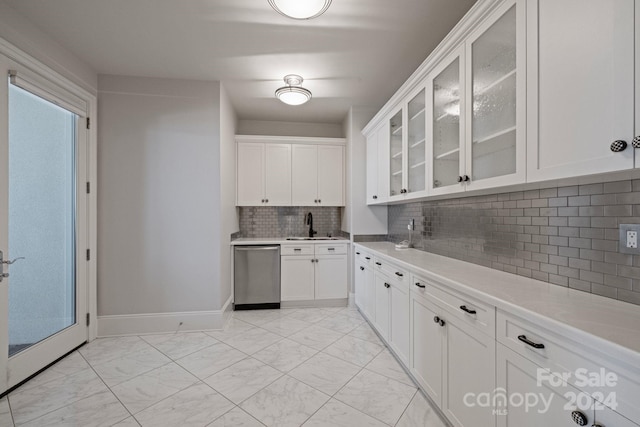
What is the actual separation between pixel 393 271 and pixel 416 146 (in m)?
1.13

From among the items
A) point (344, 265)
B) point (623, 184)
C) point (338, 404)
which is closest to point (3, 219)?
point (338, 404)

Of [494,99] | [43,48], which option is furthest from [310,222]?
[43,48]

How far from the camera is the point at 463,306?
1414 millimetres

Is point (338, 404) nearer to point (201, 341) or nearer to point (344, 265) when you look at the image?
point (201, 341)

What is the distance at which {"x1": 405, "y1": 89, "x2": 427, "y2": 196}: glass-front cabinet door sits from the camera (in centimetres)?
A: 236

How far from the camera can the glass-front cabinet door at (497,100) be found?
4.36ft

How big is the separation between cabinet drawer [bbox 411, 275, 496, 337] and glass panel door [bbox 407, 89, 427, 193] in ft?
2.94

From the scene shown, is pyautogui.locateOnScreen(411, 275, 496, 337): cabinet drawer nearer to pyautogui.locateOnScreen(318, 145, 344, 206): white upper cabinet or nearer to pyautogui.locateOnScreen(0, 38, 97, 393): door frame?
pyautogui.locateOnScreen(318, 145, 344, 206): white upper cabinet

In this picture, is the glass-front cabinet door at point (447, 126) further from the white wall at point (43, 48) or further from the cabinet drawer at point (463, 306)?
the white wall at point (43, 48)

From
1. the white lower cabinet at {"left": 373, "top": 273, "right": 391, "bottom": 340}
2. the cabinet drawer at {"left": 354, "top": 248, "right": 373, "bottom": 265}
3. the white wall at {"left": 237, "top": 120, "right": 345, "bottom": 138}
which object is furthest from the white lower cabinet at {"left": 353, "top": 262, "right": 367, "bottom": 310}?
the white wall at {"left": 237, "top": 120, "right": 345, "bottom": 138}

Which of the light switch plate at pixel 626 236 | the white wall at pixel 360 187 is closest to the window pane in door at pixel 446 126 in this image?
the light switch plate at pixel 626 236

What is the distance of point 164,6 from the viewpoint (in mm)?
2014

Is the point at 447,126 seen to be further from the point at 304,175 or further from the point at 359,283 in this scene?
the point at 304,175

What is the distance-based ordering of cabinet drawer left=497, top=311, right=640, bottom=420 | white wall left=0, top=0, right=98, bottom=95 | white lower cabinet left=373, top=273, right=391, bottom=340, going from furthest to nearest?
white lower cabinet left=373, top=273, right=391, bottom=340
white wall left=0, top=0, right=98, bottom=95
cabinet drawer left=497, top=311, right=640, bottom=420
